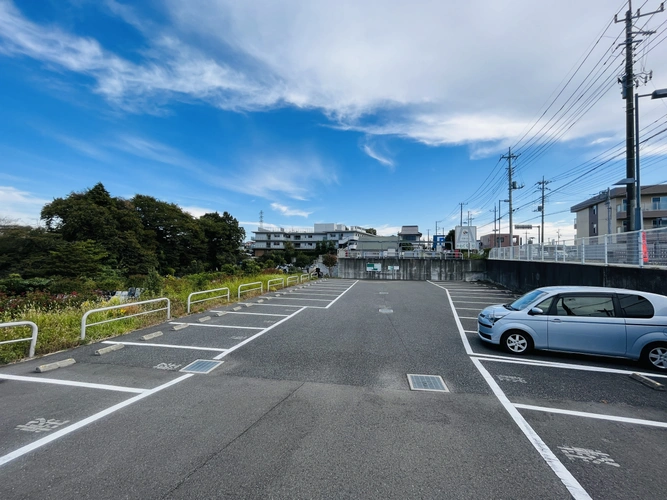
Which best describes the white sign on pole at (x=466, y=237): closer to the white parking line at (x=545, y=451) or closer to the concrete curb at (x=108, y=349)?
the white parking line at (x=545, y=451)

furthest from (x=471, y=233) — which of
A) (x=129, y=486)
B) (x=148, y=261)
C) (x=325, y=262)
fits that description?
(x=129, y=486)

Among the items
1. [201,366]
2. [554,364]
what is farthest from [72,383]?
[554,364]

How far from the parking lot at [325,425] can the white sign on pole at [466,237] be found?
3393 cm

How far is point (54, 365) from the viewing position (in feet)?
16.0

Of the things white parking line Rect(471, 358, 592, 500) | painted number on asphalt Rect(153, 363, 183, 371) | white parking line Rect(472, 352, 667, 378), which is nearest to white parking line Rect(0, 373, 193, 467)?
painted number on asphalt Rect(153, 363, 183, 371)

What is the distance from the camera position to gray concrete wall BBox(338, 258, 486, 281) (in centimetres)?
3166

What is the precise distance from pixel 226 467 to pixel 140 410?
165cm

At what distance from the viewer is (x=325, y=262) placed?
1668 inches

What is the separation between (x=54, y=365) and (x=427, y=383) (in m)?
5.81

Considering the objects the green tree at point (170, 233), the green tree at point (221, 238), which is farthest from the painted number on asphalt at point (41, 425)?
the green tree at point (221, 238)

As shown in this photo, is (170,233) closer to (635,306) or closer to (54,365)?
(54,365)

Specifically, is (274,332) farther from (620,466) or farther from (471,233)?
(471,233)

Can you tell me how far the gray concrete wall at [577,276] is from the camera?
8122 millimetres

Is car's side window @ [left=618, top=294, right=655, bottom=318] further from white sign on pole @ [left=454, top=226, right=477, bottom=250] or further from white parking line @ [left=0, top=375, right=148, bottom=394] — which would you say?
white sign on pole @ [left=454, top=226, right=477, bottom=250]
